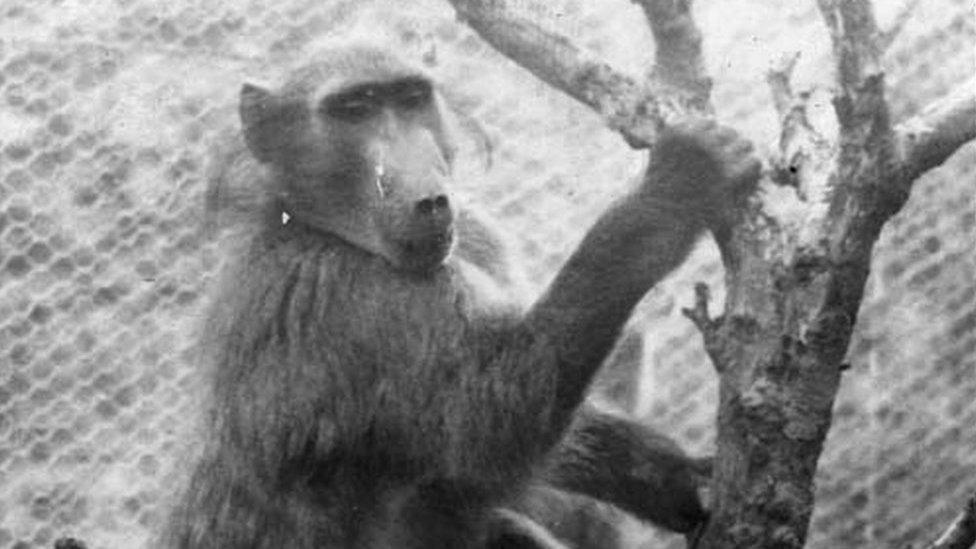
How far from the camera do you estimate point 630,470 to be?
454cm

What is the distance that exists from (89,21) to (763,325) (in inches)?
143

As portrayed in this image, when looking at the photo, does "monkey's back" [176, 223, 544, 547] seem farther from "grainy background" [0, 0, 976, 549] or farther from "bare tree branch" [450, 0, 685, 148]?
"grainy background" [0, 0, 976, 549]

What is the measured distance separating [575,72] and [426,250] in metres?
0.51

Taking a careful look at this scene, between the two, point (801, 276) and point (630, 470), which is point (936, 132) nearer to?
point (801, 276)

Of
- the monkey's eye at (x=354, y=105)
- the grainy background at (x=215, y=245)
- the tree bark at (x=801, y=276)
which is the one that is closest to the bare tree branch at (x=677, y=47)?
the tree bark at (x=801, y=276)

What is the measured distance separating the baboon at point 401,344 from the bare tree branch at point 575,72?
0.24 ft

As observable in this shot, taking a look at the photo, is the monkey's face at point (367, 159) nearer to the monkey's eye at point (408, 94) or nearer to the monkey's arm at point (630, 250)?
the monkey's eye at point (408, 94)

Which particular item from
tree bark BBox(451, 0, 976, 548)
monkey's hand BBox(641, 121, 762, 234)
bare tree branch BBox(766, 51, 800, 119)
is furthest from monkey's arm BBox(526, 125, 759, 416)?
bare tree branch BBox(766, 51, 800, 119)

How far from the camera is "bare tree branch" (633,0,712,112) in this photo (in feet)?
12.7

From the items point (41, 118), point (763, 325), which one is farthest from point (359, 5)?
point (763, 325)

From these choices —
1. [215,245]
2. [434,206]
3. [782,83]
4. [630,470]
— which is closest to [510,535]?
[630,470]

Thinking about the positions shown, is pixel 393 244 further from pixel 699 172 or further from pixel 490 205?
pixel 490 205

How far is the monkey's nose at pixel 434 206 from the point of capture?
4012 mm

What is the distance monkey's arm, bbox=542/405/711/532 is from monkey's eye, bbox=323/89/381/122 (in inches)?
34.6
